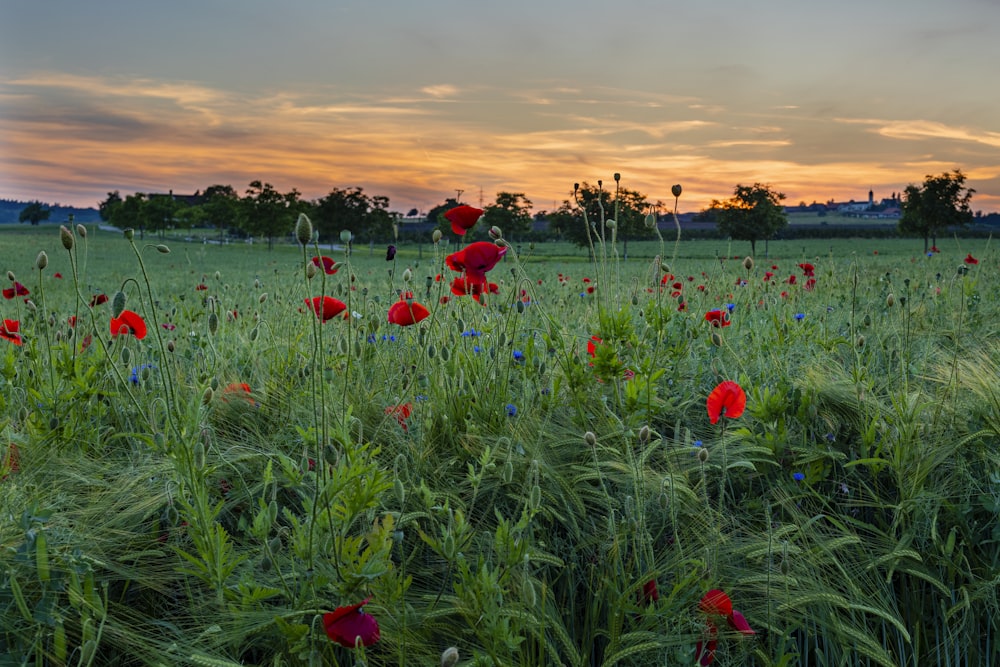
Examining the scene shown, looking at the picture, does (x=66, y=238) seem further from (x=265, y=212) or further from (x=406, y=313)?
(x=265, y=212)

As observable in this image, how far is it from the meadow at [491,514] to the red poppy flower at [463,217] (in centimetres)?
36

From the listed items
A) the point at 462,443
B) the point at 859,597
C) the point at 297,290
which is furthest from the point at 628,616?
the point at 297,290

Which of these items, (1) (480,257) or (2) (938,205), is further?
(2) (938,205)

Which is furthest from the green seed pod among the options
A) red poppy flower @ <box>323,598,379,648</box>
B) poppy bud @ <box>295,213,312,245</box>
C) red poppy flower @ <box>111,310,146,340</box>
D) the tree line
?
the tree line

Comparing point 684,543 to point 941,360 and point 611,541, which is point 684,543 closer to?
point 611,541

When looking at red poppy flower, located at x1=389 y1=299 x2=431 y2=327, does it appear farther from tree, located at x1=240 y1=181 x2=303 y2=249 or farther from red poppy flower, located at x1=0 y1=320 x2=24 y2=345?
tree, located at x1=240 y1=181 x2=303 y2=249

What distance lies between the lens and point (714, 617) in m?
1.59

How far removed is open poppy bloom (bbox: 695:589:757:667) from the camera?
1499 mm

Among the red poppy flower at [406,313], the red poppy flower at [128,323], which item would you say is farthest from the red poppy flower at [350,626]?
the red poppy flower at [128,323]

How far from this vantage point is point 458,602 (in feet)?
4.99

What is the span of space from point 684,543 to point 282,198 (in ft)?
209

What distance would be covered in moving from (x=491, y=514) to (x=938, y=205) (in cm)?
5826

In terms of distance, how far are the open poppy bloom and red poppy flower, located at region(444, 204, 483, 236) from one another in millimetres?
1360

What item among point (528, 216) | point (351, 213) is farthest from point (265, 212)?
point (528, 216)
